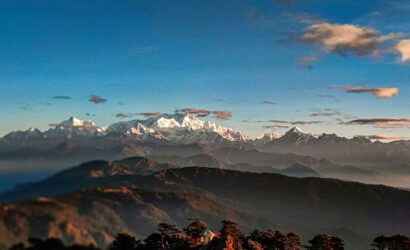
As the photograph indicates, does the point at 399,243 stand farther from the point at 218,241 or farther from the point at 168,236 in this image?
the point at 168,236

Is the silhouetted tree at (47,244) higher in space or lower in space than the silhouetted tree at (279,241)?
higher

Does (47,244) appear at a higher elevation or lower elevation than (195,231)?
higher

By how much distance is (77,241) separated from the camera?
62.7 m

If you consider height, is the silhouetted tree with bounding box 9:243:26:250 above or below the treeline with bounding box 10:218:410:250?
above

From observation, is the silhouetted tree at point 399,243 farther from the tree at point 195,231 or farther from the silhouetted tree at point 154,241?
the silhouetted tree at point 154,241

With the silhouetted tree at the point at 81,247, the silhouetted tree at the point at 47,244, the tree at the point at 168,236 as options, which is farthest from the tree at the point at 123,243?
the silhouetted tree at the point at 47,244

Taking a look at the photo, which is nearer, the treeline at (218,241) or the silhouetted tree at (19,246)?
the silhouetted tree at (19,246)

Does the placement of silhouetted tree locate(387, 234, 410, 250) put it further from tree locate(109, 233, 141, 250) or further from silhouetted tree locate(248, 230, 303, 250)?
tree locate(109, 233, 141, 250)

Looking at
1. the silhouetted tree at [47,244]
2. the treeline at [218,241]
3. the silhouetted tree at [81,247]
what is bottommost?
the treeline at [218,241]

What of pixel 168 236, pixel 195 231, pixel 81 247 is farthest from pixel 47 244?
pixel 195 231

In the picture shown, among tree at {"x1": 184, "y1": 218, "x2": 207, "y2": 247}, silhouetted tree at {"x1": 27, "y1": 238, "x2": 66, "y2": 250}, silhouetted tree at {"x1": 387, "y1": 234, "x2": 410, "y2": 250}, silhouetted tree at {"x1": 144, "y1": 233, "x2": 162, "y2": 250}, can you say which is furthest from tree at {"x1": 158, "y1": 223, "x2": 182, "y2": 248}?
silhouetted tree at {"x1": 27, "y1": 238, "x2": 66, "y2": 250}

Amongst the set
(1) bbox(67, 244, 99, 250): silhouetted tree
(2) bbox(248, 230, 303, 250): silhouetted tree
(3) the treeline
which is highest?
(1) bbox(67, 244, 99, 250): silhouetted tree

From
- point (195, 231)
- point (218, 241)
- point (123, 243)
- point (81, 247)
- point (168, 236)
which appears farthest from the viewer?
point (195, 231)

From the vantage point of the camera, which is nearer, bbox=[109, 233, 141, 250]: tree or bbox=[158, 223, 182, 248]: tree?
bbox=[109, 233, 141, 250]: tree
